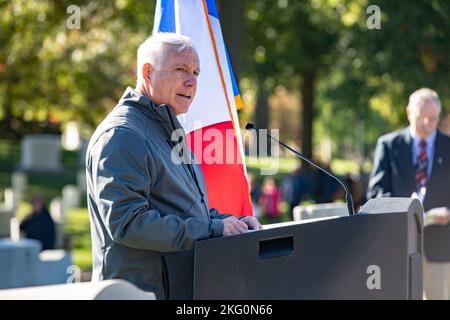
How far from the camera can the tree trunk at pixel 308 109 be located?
1014 inches

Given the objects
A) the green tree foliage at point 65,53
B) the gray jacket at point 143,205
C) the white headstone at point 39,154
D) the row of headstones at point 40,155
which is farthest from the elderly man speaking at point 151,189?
the white headstone at point 39,154

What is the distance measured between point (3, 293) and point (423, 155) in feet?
15.9

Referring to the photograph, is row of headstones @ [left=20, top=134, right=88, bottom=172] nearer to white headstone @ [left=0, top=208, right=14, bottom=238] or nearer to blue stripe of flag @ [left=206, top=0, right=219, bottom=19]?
white headstone @ [left=0, top=208, right=14, bottom=238]

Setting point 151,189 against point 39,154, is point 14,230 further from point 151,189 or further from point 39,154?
point 39,154

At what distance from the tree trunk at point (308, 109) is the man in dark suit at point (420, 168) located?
18834mm

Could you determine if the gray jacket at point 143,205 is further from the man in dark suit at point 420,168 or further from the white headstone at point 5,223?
the white headstone at point 5,223

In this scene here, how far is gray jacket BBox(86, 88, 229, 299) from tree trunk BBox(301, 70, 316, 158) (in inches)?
872

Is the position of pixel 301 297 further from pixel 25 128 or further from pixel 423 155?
pixel 25 128

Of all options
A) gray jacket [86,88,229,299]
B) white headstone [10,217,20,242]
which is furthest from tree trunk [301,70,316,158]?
gray jacket [86,88,229,299]

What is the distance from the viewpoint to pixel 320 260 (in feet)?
9.66

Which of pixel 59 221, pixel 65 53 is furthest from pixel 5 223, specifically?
pixel 65 53

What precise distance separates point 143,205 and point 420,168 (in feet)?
12.3

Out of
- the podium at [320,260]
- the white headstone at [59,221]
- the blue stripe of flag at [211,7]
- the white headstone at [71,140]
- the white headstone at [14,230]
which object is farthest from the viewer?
the white headstone at [71,140]

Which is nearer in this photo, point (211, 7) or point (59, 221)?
point (211, 7)
